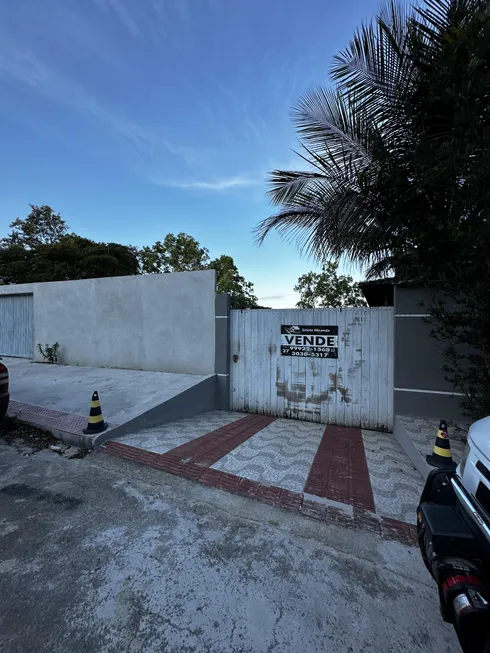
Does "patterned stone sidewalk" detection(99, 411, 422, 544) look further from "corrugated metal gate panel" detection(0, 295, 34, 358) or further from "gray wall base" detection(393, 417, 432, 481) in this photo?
"corrugated metal gate panel" detection(0, 295, 34, 358)

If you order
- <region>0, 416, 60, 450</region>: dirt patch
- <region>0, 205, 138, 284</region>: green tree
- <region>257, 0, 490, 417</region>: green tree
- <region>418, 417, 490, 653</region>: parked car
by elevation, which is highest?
<region>0, 205, 138, 284</region>: green tree

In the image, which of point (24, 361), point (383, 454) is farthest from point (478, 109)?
point (24, 361)

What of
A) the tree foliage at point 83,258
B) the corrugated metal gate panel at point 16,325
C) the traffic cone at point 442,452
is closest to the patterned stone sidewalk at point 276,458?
the traffic cone at point 442,452

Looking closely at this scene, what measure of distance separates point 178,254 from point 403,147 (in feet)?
60.6

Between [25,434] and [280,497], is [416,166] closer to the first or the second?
[280,497]

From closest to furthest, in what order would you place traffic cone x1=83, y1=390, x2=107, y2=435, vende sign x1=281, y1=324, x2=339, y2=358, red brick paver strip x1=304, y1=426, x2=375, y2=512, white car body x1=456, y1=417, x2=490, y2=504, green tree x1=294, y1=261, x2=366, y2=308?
white car body x1=456, y1=417, x2=490, y2=504 < red brick paver strip x1=304, y1=426, x2=375, y2=512 < traffic cone x1=83, y1=390, x2=107, y2=435 < vende sign x1=281, y1=324, x2=339, y2=358 < green tree x1=294, y1=261, x2=366, y2=308

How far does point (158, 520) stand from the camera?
2.35 m

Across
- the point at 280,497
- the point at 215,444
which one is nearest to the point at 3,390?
the point at 215,444

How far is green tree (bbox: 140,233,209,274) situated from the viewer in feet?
66.9

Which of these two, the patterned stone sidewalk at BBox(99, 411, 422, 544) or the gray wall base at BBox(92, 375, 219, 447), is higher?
the gray wall base at BBox(92, 375, 219, 447)

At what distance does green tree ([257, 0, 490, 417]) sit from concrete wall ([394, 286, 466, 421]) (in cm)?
30

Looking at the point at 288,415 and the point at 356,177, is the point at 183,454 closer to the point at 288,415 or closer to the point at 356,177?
the point at 288,415

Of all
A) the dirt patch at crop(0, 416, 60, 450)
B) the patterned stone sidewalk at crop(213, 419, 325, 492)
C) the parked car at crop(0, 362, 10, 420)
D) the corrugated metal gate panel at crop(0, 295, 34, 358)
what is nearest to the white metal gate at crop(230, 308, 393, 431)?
the patterned stone sidewalk at crop(213, 419, 325, 492)

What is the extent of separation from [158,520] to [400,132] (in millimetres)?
5339
